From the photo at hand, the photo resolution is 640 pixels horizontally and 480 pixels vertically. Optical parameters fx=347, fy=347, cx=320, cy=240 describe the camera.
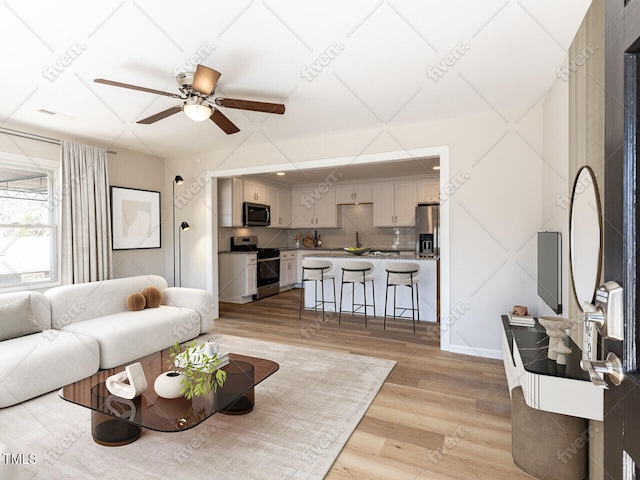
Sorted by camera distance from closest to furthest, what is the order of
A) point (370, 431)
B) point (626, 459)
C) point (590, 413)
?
point (626, 459), point (590, 413), point (370, 431)

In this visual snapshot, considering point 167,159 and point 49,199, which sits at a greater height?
point 167,159

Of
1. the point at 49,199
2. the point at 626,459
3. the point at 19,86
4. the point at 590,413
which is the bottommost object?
the point at 590,413

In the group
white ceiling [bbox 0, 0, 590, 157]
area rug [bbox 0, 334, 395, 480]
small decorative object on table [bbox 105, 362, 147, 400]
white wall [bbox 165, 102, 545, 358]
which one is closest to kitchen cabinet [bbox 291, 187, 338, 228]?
white wall [bbox 165, 102, 545, 358]

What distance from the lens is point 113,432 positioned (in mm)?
2152

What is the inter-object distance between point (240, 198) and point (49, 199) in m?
3.14

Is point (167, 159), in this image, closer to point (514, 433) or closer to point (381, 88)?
point (381, 88)

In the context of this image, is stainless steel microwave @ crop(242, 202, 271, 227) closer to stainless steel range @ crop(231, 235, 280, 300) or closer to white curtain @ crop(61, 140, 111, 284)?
stainless steel range @ crop(231, 235, 280, 300)

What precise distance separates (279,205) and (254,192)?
42.2 inches

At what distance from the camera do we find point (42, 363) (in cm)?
276

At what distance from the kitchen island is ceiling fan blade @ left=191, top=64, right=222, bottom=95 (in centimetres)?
343

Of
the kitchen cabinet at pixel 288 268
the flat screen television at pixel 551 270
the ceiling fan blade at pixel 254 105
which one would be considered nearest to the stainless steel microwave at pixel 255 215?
the kitchen cabinet at pixel 288 268

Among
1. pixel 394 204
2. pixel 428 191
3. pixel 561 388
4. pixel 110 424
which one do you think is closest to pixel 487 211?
pixel 561 388

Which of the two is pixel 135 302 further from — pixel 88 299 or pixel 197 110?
pixel 197 110

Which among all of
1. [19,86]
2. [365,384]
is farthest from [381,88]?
[19,86]
